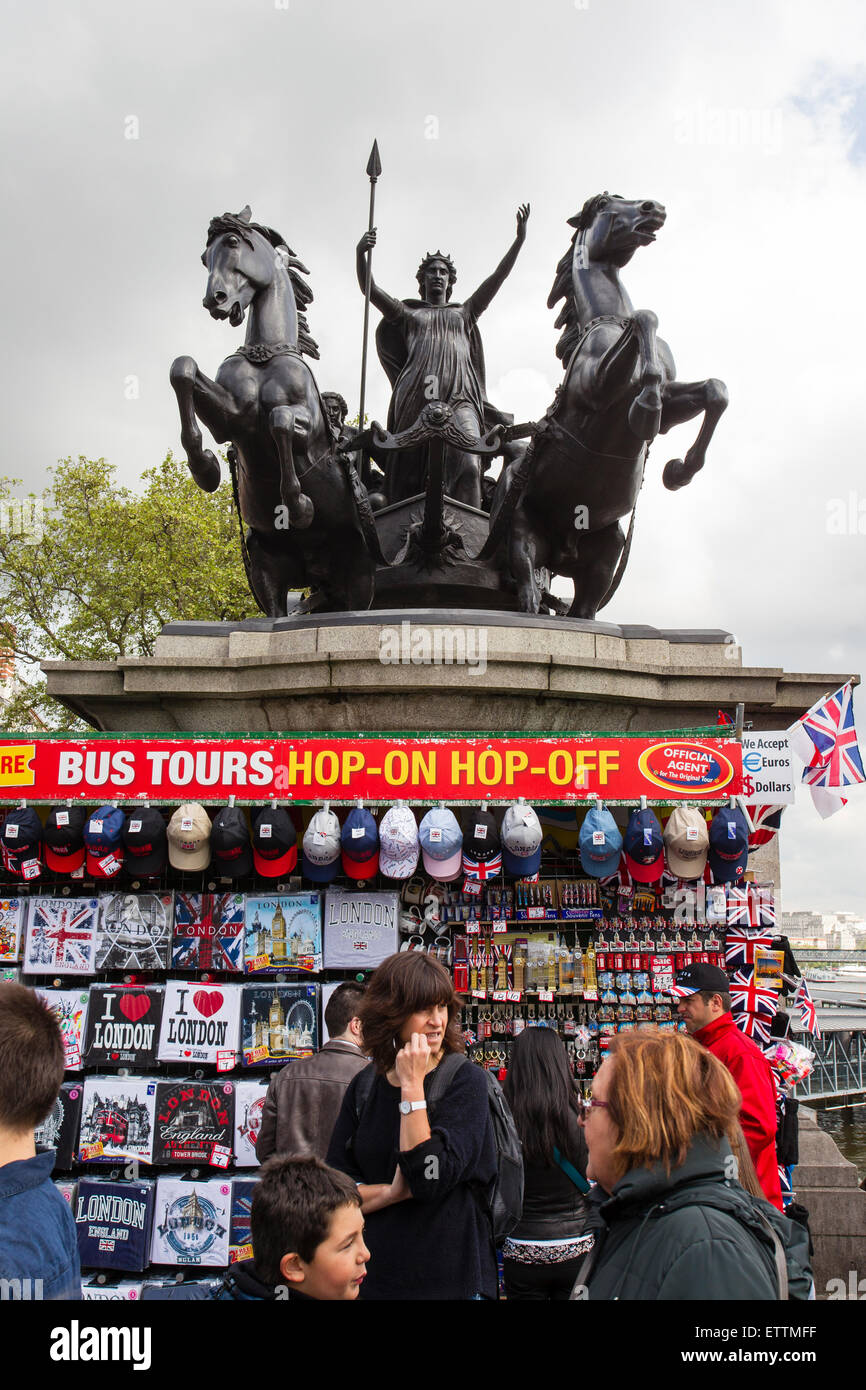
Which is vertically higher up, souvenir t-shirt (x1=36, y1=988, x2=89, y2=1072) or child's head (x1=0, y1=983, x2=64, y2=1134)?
child's head (x1=0, y1=983, x2=64, y2=1134)

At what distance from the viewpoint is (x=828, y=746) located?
677 cm

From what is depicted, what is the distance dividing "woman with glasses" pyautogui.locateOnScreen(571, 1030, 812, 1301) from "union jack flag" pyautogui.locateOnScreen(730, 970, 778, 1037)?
3.79 m

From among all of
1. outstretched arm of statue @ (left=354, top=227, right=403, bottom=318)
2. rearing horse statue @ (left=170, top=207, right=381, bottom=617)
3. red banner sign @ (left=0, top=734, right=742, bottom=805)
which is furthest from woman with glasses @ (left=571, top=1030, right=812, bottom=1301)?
outstretched arm of statue @ (left=354, top=227, right=403, bottom=318)

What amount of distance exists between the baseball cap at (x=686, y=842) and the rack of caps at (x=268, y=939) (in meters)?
0.01

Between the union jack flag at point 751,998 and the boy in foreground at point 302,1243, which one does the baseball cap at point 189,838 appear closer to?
the union jack flag at point 751,998

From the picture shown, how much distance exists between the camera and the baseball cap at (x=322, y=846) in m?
6.00

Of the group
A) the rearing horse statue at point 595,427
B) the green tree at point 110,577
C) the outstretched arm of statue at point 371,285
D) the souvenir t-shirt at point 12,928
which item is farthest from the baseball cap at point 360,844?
the green tree at point 110,577

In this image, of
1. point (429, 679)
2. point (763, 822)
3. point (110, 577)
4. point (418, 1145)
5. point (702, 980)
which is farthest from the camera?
point (110, 577)

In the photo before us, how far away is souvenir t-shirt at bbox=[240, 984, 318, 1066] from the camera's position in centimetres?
588

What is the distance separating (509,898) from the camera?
21.0 ft

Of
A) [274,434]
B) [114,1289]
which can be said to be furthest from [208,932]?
[274,434]

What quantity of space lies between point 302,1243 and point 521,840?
143 inches

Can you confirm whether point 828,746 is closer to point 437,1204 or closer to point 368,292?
point 437,1204
